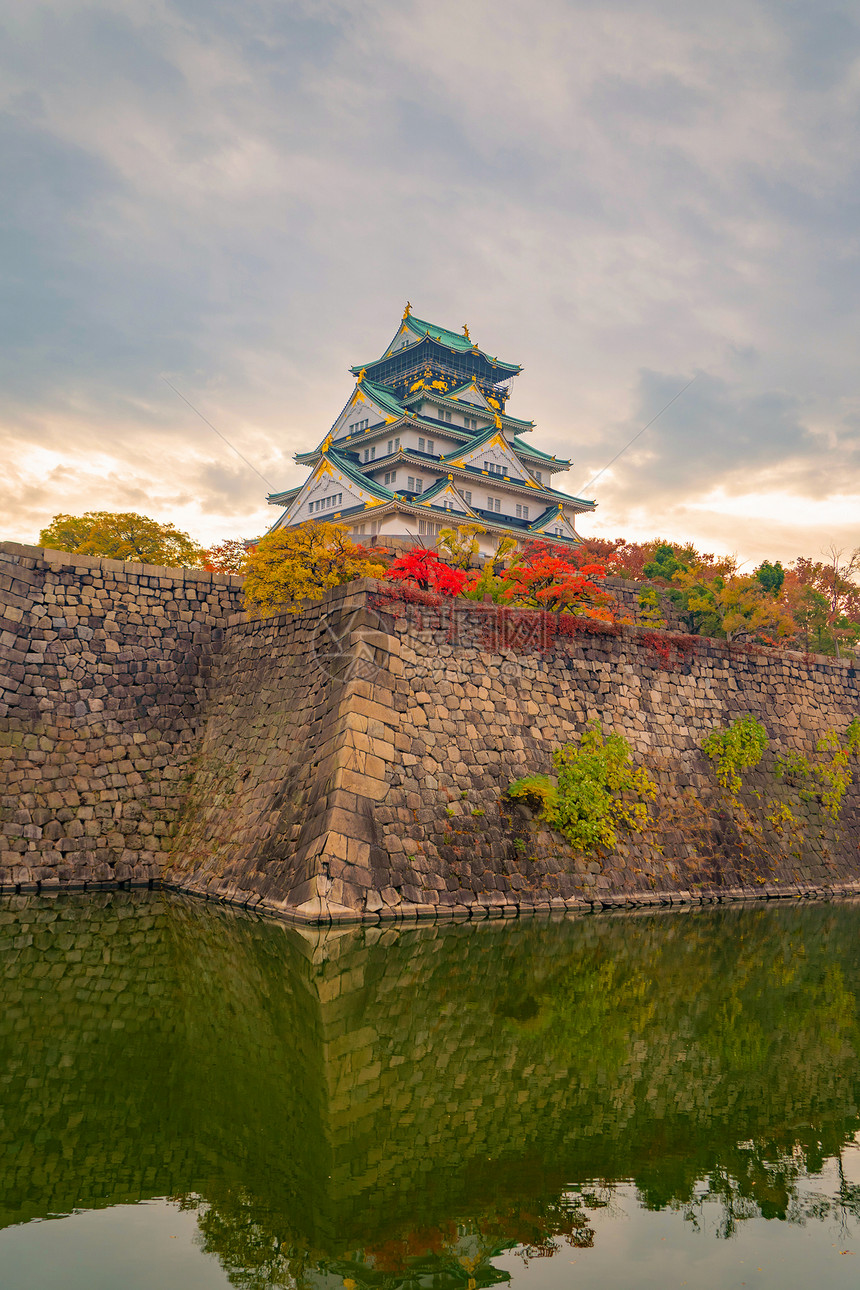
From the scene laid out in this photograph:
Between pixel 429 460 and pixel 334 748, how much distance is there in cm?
2420

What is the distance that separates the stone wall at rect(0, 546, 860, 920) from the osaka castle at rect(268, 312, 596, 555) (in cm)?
1581

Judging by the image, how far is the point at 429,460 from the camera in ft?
114

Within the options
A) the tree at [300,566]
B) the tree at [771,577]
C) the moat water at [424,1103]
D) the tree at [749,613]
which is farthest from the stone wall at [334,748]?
the tree at [771,577]

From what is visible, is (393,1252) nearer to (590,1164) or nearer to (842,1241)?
(590,1164)

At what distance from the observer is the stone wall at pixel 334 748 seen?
12.1 metres

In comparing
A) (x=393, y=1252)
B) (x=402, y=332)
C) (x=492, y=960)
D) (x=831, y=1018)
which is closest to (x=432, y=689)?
(x=492, y=960)

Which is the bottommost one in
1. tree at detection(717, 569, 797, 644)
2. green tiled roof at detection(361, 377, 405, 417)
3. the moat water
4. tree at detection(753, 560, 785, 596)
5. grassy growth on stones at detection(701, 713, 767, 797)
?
the moat water

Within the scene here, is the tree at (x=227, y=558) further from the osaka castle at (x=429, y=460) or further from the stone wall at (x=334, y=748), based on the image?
the osaka castle at (x=429, y=460)

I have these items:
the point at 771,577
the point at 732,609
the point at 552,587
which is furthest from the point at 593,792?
the point at 771,577

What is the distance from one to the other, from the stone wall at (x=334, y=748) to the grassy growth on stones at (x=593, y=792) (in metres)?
0.27

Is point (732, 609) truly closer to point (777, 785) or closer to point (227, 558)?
point (777, 785)

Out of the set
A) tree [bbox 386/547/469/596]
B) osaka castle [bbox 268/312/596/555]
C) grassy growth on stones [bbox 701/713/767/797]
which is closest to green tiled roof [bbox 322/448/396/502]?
osaka castle [bbox 268/312/596/555]

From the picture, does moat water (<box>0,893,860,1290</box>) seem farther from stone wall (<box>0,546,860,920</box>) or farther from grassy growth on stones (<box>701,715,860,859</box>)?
grassy growth on stones (<box>701,715,860,859</box>)

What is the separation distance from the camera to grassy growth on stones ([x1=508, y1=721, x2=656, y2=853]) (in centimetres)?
1392
